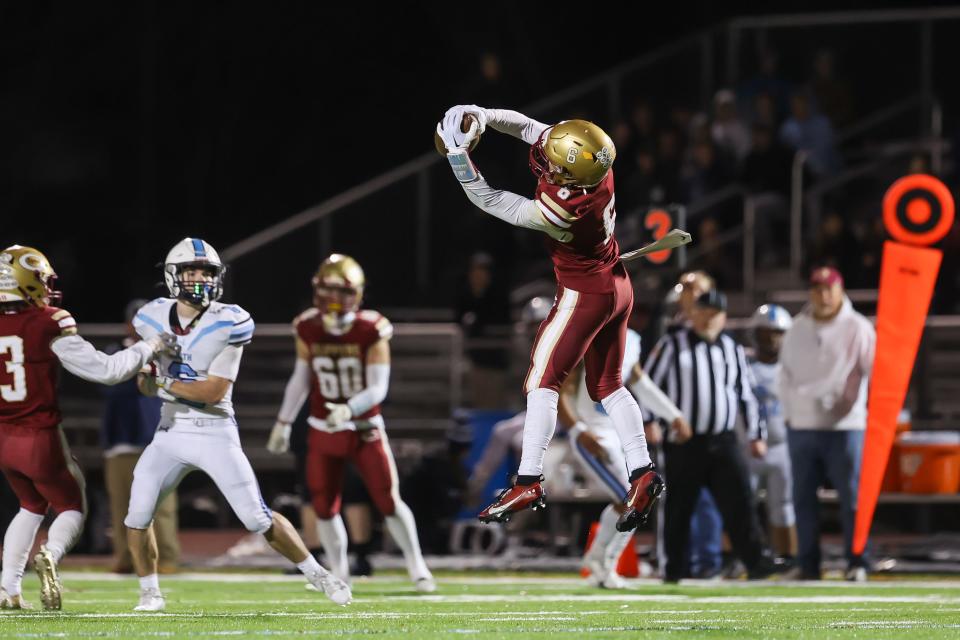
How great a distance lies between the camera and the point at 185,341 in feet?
26.1

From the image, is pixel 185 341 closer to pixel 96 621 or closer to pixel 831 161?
pixel 96 621

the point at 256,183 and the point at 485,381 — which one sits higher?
the point at 256,183

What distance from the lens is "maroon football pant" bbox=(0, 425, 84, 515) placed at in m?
8.04

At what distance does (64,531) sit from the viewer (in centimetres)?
804

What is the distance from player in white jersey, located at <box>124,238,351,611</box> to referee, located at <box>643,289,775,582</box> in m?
3.12

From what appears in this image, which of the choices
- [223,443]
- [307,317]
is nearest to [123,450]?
[307,317]

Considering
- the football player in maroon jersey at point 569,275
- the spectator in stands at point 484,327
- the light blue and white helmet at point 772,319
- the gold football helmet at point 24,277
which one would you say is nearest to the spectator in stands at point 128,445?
the spectator in stands at point 484,327

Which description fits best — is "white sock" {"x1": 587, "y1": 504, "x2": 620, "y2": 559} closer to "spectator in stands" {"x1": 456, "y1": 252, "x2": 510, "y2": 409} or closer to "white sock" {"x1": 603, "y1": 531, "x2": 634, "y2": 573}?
"white sock" {"x1": 603, "y1": 531, "x2": 634, "y2": 573}

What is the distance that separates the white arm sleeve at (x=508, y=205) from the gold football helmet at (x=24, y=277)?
6.98 ft

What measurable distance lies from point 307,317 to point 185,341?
8.11 feet

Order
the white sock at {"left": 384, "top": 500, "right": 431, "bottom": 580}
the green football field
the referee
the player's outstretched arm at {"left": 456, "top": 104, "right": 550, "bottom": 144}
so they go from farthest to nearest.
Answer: the referee → the white sock at {"left": 384, "top": 500, "right": 431, "bottom": 580} → the player's outstretched arm at {"left": 456, "top": 104, "right": 550, "bottom": 144} → the green football field

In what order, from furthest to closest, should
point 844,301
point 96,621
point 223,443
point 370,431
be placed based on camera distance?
point 844,301, point 370,431, point 223,443, point 96,621

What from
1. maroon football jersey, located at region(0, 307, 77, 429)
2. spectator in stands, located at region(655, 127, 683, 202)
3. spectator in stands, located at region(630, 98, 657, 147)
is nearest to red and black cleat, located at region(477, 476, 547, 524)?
maroon football jersey, located at region(0, 307, 77, 429)

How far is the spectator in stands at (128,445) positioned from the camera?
11.6 m
